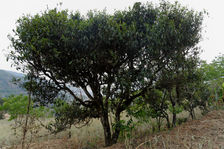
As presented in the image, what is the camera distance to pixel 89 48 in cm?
689

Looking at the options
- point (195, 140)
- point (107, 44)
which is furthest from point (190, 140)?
point (107, 44)

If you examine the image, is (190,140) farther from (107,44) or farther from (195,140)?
(107,44)

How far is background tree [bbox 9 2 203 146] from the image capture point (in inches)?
263

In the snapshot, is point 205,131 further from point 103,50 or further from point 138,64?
point 103,50

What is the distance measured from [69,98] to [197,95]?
32.6 ft

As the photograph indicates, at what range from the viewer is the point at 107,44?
23.0 feet

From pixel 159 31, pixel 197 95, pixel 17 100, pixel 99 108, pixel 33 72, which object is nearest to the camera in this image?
pixel 159 31

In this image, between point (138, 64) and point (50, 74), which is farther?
point (50, 74)

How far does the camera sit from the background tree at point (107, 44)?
668 cm

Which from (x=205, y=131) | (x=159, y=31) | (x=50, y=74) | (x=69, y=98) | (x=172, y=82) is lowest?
(x=205, y=131)

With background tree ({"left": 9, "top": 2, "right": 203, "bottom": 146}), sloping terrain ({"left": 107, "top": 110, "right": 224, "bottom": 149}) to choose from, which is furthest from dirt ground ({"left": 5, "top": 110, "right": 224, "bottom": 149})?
background tree ({"left": 9, "top": 2, "right": 203, "bottom": 146})

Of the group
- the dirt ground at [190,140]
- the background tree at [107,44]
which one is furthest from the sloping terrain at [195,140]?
the background tree at [107,44]

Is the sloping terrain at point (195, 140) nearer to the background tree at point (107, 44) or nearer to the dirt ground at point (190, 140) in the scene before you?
the dirt ground at point (190, 140)

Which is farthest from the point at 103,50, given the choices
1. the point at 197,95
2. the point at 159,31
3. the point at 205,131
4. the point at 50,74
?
the point at 197,95
